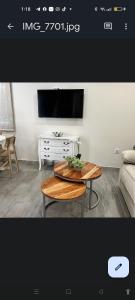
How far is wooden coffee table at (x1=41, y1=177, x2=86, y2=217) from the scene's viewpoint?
1.50 meters

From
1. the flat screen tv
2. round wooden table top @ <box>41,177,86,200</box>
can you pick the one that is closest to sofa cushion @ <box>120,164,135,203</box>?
round wooden table top @ <box>41,177,86,200</box>

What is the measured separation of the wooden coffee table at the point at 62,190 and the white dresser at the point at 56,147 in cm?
115

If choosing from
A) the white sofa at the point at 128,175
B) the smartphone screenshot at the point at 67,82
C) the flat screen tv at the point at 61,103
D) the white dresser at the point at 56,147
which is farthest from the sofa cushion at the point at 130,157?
the smartphone screenshot at the point at 67,82

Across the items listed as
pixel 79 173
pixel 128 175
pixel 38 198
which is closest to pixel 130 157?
pixel 128 175

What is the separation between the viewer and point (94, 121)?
304 cm

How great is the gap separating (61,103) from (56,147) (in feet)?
2.31

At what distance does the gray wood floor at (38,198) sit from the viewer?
189cm

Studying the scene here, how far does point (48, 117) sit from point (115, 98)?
1.11 m

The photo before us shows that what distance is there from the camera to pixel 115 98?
2871mm
